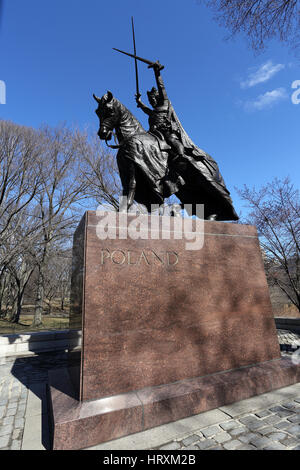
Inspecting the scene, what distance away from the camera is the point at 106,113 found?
14.6 feet

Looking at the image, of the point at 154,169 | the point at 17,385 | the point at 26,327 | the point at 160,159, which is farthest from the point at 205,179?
the point at 26,327

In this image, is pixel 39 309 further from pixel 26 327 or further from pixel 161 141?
pixel 161 141

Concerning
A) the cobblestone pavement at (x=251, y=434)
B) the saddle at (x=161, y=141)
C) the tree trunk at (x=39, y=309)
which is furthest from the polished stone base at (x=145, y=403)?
the tree trunk at (x=39, y=309)

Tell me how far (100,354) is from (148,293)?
96 centimetres

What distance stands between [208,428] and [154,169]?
400cm

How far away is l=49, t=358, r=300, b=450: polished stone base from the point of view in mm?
2371

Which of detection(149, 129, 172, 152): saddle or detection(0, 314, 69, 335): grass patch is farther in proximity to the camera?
detection(0, 314, 69, 335): grass patch

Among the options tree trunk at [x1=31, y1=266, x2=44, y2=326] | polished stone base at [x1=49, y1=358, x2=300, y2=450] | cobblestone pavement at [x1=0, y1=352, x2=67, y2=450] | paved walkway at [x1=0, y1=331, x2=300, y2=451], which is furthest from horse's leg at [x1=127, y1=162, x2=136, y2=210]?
tree trunk at [x1=31, y1=266, x2=44, y2=326]

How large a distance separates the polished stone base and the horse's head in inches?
164

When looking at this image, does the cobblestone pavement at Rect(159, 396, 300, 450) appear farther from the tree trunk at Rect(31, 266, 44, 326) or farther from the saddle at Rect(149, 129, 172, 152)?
the tree trunk at Rect(31, 266, 44, 326)

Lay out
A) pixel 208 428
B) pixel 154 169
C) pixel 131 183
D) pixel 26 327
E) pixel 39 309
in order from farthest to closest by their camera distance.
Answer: pixel 39 309
pixel 26 327
pixel 154 169
pixel 131 183
pixel 208 428

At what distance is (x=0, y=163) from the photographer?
39.3 feet

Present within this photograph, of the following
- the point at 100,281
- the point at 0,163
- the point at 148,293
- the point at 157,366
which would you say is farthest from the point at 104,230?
the point at 0,163
